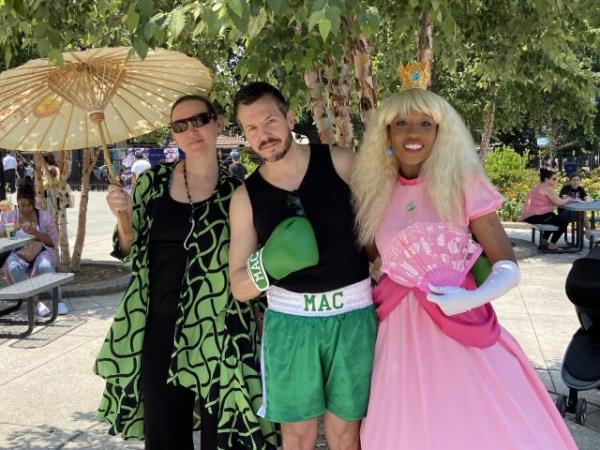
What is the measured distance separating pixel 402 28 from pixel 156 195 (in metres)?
2.02

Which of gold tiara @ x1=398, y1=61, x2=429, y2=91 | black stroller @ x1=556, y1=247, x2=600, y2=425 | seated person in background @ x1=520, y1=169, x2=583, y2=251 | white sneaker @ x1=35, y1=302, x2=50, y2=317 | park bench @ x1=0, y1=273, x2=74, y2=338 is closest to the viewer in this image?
gold tiara @ x1=398, y1=61, x2=429, y2=91

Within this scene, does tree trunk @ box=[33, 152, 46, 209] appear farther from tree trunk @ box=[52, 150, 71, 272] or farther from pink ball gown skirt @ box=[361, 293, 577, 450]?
pink ball gown skirt @ box=[361, 293, 577, 450]

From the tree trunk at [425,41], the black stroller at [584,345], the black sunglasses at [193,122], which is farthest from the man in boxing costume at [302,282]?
the black stroller at [584,345]

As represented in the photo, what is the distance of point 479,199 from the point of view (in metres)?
2.01

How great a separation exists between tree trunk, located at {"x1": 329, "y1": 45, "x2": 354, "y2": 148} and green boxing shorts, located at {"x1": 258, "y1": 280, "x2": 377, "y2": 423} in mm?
1508

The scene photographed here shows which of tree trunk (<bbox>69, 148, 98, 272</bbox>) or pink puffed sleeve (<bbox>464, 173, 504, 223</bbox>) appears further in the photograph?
tree trunk (<bbox>69, 148, 98, 272</bbox>)

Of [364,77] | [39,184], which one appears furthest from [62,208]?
[364,77]

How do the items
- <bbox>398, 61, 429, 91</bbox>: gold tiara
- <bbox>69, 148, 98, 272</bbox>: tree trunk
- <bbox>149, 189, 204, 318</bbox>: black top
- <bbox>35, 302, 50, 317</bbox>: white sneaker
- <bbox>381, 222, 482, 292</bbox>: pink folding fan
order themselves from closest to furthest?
1. <bbox>381, 222, 482, 292</bbox>: pink folding fan
2. <bbox>398, 61, 429, 91</bbox>: gold tiara
3. <bbox>149, 189, 204, 318</bbox>: black top
4. <bbox>35, 302, 50, 317</bbox>: white sneaker
5. <bbox>69, 148, 98, 272</bbox>: tree trunk

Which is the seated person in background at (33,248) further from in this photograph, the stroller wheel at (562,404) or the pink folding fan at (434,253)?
the pink folding fan at (434,253)

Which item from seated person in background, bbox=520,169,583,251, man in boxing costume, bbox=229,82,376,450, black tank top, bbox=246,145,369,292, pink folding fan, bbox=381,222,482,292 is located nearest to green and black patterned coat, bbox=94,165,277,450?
man in boxing costume, bbox=229,82,376,450

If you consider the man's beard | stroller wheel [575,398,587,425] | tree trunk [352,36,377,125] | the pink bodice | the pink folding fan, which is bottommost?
stroller wheel [575,398,587,425]

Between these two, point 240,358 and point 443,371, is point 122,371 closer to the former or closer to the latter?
point 240,358

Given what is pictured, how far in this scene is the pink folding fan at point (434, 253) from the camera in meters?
1.94

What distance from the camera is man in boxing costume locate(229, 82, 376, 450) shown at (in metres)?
2.07
